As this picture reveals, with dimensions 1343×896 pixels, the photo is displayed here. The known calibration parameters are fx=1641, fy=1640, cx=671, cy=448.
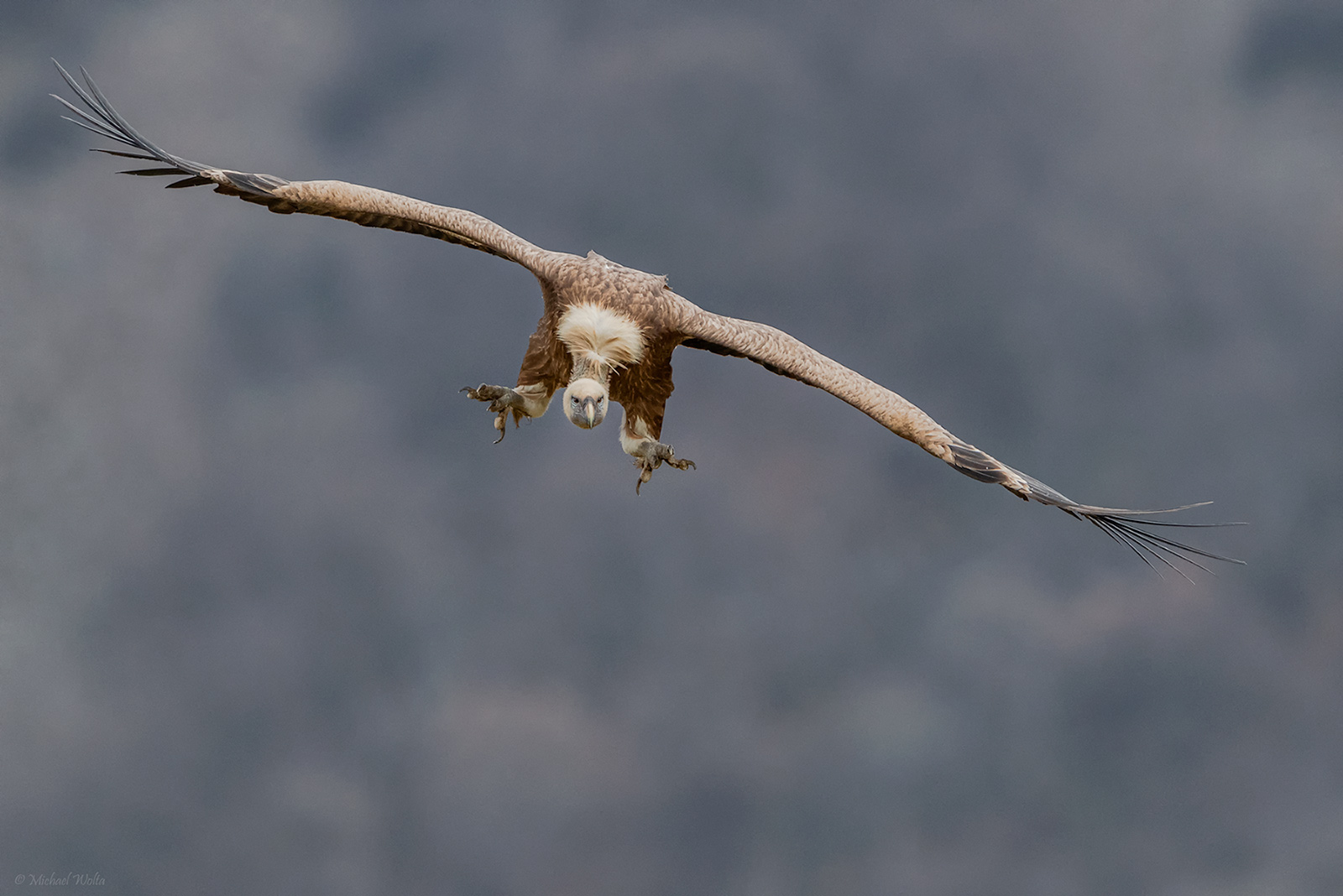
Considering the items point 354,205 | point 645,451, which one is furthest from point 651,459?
point 354,205

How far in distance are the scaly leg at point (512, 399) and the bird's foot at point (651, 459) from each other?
1.42 m

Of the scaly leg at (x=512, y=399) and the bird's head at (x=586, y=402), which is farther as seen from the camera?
the scaly leg at (x=512, y=399)

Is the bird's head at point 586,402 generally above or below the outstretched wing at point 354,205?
below

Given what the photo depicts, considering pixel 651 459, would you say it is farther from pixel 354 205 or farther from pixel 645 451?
pixel 354 205

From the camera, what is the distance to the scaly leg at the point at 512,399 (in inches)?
829

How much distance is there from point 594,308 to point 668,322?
0.94 m

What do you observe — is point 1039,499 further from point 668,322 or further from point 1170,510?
point 668,322

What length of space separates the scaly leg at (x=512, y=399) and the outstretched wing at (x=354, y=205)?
1.58 metres

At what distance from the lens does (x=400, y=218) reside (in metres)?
21.4

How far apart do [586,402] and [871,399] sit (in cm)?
355

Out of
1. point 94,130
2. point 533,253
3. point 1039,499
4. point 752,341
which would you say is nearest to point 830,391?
point 752,341

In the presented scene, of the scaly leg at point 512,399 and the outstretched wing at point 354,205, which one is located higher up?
the outstretched wing at point 354,205

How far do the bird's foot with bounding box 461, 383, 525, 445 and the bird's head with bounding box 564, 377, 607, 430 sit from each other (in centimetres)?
137

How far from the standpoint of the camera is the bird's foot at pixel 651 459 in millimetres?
20969
